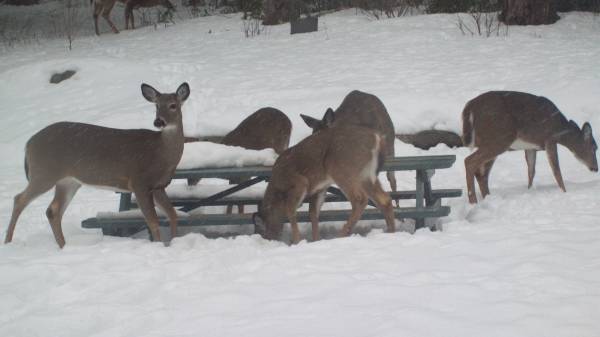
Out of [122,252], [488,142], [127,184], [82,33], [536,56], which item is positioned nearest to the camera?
[122,252]

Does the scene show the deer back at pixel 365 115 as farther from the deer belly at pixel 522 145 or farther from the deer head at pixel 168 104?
the deer head at pixel 168 104

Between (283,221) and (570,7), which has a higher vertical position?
(570,7)

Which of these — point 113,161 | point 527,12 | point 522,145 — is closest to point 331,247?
point 113,161

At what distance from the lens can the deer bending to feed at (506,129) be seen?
24.9 feet

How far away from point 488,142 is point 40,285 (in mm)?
4426

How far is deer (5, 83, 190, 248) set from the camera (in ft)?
20.8

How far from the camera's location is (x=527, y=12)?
15.4m

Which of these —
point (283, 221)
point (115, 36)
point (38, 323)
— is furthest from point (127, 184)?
point (115, 36)

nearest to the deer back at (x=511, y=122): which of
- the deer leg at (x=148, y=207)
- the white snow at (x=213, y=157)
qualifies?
the white snow at (x=213, y=157)

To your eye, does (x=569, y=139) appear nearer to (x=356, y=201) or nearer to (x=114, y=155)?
(x=356, y=201)

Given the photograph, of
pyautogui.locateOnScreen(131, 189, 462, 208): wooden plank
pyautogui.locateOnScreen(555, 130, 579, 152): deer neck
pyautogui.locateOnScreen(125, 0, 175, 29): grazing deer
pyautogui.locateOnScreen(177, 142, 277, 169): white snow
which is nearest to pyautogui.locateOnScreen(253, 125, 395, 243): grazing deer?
pyautogui.locateOnScreen(177, 142, 277, 169): white snow

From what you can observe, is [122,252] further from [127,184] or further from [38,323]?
[38,323]

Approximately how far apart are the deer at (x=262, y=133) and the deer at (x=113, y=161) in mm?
1647

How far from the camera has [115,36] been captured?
18281mm
